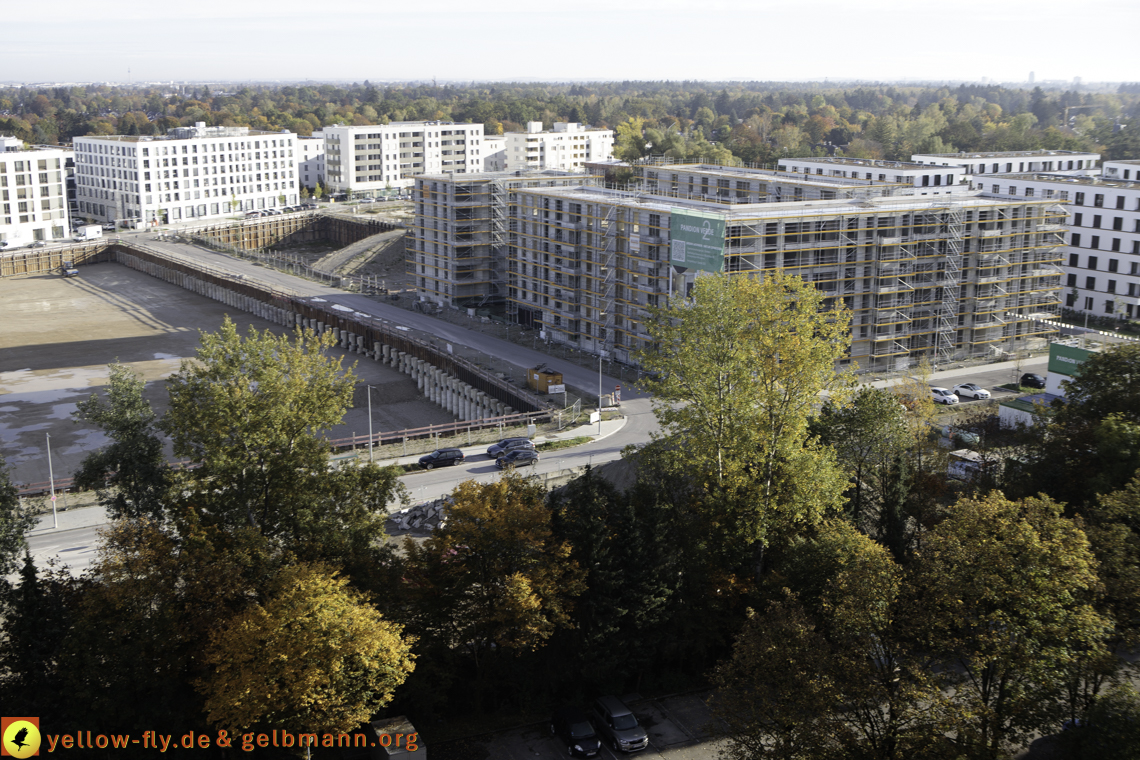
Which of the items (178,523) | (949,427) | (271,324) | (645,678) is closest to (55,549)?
(178,523)

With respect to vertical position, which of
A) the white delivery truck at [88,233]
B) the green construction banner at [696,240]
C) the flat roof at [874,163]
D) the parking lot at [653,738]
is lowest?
the parking lot at [653,738]

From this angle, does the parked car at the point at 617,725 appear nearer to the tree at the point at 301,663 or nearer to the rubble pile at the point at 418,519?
the tree at the point at 301,663

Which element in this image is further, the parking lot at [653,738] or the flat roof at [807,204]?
the flat roof at [807,204]

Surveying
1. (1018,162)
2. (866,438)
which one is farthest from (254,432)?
(1018,162)

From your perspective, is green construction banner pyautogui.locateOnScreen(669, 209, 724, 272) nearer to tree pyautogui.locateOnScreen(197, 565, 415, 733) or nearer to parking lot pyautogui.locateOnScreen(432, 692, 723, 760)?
parking lot pyautogui.locateOnScreen(432, 692, 723, 760)

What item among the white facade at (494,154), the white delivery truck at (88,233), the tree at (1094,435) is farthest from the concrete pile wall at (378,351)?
→ the white facade at (494,154)

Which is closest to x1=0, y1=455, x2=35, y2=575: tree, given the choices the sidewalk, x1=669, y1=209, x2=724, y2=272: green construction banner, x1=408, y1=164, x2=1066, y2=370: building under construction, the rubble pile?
the rubble pile
